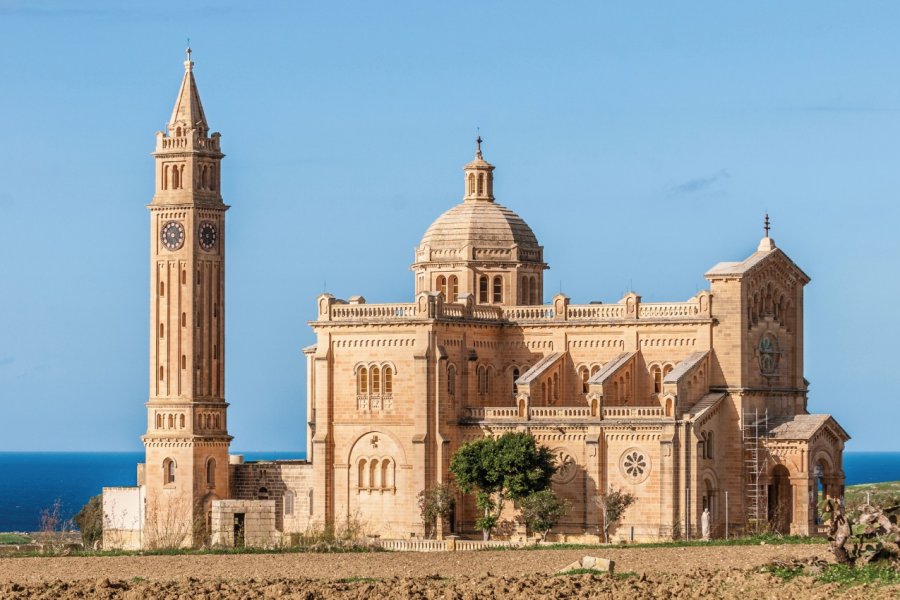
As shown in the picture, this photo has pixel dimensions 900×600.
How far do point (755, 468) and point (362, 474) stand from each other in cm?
1599

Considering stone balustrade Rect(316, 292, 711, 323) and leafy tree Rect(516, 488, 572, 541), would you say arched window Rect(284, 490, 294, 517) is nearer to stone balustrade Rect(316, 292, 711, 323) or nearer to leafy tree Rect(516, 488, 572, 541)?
stone balustrade Rect(316, 292, 711, 323)

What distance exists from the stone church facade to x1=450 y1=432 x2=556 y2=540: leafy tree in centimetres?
129

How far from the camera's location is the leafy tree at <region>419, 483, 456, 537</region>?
3708 inches

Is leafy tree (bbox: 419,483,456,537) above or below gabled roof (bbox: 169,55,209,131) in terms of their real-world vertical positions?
below

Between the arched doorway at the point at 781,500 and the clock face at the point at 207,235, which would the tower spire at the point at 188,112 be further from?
the arched doorway at the point at 781,500

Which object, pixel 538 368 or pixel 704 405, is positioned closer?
pixel 704 405

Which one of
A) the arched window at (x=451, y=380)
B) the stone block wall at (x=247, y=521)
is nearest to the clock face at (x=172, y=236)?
the stone block wall at (x=247, y=521)

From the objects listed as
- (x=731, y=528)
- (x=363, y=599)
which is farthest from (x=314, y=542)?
(x=363, y=599)

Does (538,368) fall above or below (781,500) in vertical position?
above

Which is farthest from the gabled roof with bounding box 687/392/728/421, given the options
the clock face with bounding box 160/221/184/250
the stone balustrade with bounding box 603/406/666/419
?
the clock face with bounding box 160/221/184/250

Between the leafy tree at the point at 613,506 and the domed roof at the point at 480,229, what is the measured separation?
14939 mm

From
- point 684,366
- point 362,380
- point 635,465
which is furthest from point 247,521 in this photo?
point 684,366

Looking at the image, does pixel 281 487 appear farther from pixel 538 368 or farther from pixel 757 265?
pixel 757 265

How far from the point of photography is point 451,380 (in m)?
96.9
